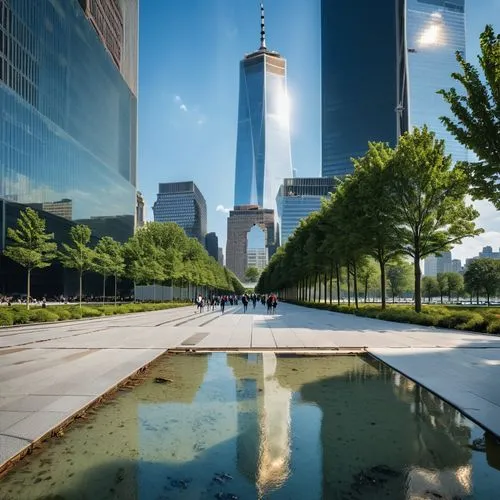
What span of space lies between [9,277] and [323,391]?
88.2 m

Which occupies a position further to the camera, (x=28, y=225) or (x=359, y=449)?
(x=28, y=225)

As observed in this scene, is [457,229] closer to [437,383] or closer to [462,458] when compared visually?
[437,383]

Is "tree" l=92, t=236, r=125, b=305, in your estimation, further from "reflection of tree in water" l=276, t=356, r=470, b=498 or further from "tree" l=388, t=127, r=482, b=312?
"reflection of tree in water" l=276, t=356, r=470, b=498

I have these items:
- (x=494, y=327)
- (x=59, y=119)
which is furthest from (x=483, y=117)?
(x=59, y=119)

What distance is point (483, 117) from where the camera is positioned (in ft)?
47.1

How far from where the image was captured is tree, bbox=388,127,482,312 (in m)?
27.9

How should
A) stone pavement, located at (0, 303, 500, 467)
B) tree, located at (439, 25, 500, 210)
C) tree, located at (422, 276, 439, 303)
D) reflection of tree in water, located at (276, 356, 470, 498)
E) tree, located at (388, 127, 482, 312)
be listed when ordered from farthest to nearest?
tree, located at (422, 276, 439, 303) < tree, located at (388, 127, 482, 312) < tree, located at (439, 25, 500, 210) < stone pavement, located at (0, 303, 500, 467) < reflection of tree in water, located at (276, 356, 470, 498)

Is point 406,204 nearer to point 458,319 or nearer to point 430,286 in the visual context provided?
point 458,319

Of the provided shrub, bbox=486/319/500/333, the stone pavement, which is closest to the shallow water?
the stone pavement

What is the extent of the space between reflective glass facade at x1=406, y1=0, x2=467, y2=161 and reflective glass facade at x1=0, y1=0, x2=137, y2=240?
342ft

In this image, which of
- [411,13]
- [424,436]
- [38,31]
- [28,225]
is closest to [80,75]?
[38,31]

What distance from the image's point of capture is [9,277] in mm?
83000

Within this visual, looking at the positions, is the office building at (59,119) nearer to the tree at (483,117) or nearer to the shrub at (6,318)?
the shrub at (6,318)

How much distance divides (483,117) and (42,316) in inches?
1096
